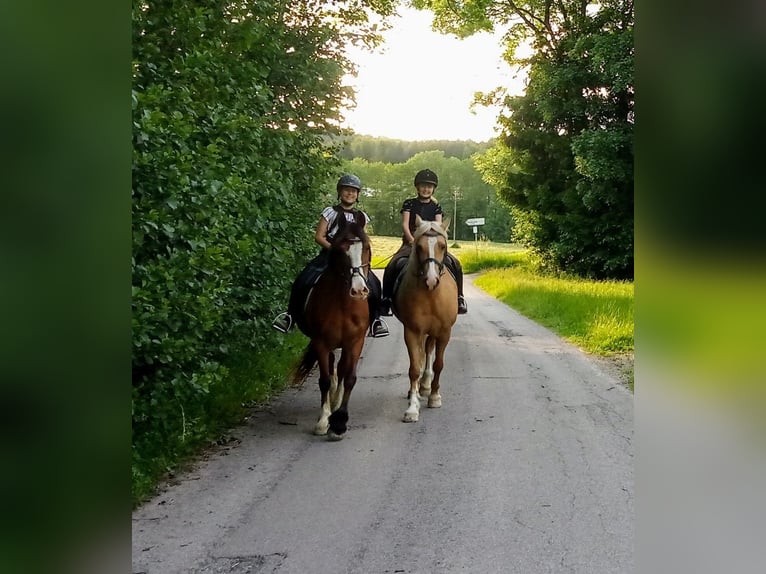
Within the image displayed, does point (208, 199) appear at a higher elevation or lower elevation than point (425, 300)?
higher

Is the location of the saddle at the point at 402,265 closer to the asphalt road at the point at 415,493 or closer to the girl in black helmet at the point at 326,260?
the girl in black helmet at the point at 326,260

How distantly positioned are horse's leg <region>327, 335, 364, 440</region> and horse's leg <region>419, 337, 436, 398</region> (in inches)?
48.7

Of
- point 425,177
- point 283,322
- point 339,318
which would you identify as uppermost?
point 425,177

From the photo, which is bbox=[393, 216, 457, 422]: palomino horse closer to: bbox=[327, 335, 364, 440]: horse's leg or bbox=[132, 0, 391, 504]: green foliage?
bbox=[327, 335, 364, 440]: horse's leg

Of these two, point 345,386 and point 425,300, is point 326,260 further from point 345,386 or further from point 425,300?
point 345,386

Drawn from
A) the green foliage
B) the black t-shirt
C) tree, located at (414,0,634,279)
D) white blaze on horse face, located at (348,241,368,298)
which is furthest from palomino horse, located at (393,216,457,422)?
tree, located at (414,0,634,279)

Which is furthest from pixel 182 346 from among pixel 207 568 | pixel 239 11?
pixel 239 11

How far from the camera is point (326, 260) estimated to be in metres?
5.72

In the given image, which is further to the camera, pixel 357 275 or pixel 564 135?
pixel 564 135

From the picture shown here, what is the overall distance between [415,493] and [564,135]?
1373 centimetres

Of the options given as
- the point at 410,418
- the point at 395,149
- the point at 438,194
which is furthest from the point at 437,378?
the point at 438,194

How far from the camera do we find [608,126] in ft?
38.3
